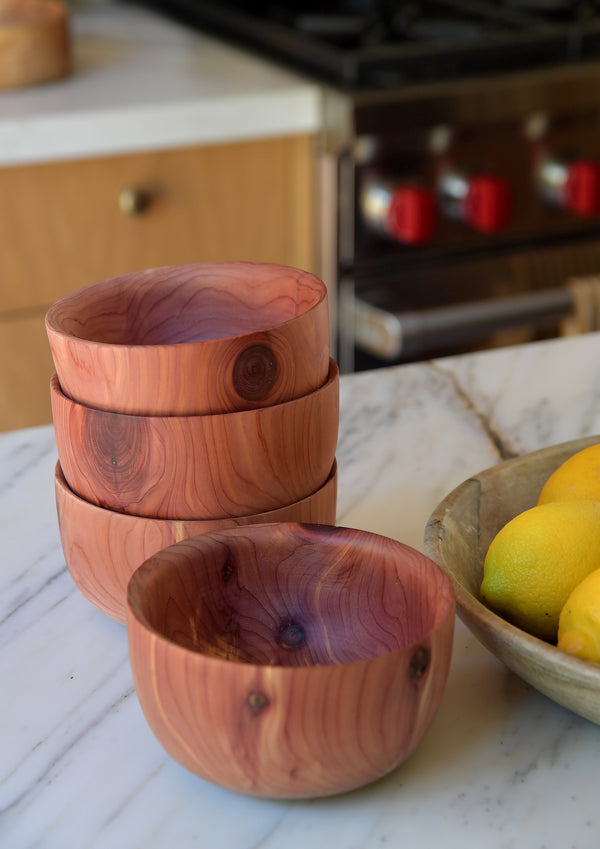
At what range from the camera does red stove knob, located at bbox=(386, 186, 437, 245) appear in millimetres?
1377

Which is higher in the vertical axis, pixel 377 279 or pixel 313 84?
pixel 313 84

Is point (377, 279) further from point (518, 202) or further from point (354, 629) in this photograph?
point (354, 629)

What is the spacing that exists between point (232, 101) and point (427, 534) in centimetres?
101

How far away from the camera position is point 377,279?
1458 mm

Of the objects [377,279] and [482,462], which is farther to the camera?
[377,279]

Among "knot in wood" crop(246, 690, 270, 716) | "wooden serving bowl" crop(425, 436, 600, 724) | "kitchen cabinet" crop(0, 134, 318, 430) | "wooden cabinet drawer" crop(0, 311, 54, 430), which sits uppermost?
"knot in wood" crop(246, 690, 270, 716)

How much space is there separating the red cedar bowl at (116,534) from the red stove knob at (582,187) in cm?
105

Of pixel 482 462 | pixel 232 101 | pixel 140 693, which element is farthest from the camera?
pixel 232 101

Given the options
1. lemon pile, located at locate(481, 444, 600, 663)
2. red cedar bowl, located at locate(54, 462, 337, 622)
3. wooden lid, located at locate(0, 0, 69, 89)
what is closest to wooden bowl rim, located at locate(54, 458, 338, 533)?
red cedar bowl, located at locate(54, 462, 337, 622)

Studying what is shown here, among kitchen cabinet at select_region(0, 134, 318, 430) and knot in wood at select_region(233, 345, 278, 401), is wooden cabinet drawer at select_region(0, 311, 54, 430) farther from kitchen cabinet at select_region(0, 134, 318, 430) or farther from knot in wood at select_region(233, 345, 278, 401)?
knot in wood at select_region(233, 345, 278, 401)

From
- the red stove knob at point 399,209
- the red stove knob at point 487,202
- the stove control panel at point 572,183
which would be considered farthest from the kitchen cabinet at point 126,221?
the stove control panel at point 572,183

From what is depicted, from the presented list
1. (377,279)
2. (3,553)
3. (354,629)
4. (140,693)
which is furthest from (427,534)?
(377,279)

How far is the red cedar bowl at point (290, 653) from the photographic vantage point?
0.39m

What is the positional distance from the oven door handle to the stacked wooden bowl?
89cm
